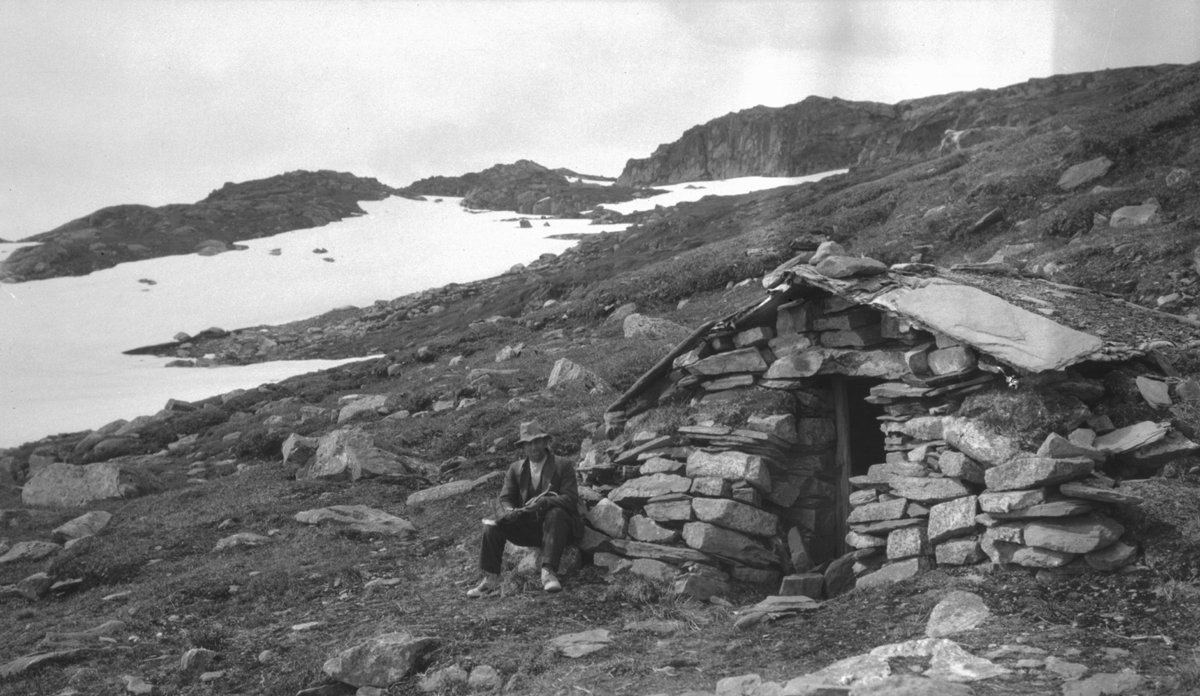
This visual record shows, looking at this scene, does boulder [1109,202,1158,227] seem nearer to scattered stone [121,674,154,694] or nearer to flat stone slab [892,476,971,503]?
flat stone slab [892,476,971,503]

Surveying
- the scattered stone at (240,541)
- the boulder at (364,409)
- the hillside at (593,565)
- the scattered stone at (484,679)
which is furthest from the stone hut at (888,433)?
the boulder at (364,409)

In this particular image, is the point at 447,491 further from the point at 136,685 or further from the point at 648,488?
the point at 136,685

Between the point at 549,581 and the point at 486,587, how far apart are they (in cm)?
87

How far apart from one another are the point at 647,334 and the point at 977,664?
16604 millimetres

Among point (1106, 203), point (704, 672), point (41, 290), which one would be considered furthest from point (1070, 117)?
point (41, 290)

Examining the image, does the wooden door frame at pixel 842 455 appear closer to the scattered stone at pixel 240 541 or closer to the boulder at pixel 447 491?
the boulder at pixel 447 491

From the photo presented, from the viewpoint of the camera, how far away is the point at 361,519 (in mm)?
13828

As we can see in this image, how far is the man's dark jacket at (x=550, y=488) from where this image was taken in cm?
1041

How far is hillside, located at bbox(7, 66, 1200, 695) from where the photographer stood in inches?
288

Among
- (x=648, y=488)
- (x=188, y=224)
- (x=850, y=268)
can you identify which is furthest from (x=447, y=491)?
(x=188, y=224)

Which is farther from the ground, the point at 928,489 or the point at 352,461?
the point at 928,489

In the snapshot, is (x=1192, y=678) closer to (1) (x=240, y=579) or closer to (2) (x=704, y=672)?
(2) (x=704, y=672)

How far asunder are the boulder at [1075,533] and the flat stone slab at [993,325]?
1514 mm

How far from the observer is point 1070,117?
32.9m
